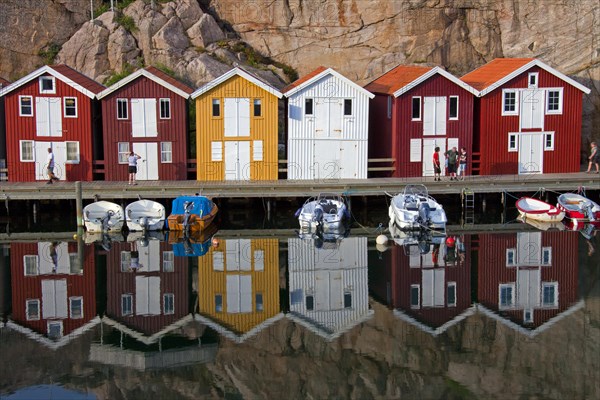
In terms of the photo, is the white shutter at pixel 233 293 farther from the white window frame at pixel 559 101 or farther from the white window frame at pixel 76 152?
the white window frame at pixel 559 101

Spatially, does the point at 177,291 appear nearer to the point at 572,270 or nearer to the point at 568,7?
the point at 572,270

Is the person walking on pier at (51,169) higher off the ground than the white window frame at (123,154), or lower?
lower

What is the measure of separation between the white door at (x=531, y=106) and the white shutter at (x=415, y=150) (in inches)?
209

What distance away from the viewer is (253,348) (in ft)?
86.3

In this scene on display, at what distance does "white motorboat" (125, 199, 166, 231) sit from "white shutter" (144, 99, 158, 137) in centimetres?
577

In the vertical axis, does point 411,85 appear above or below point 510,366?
above

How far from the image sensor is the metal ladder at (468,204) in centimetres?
4353

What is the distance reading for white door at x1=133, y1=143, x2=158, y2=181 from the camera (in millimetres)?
45969

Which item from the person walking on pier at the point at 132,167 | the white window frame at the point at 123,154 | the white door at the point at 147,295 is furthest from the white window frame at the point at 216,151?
the white door at the point at 147,295

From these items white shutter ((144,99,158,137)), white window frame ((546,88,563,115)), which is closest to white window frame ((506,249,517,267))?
white window frame ((546,88,563,115))

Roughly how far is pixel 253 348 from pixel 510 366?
690 centimetres

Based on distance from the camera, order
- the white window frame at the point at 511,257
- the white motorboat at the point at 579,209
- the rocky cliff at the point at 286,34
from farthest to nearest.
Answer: the rocky cliff at the point at 286,34
the white motorboat at the point at 579,209
the white window frame at the point at 511,257

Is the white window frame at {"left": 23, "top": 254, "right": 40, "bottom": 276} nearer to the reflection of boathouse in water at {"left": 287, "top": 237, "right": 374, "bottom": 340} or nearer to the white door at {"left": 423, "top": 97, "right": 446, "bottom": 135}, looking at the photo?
the reflection of boathouse in water at {"left": 287, "top": 237, "right": 374, "bottom": 340}

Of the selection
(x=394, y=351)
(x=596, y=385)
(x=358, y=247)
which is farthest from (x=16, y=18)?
(x=596, y=385)
